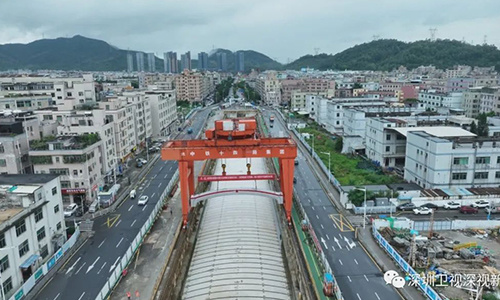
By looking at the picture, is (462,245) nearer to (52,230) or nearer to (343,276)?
(343,276)

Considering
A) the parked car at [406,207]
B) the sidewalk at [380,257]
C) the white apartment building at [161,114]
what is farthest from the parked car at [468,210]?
the white apartment building at [161,114]

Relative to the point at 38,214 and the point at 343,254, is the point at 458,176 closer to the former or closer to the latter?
the point at 343,254

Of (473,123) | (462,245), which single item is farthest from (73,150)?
(473,123)

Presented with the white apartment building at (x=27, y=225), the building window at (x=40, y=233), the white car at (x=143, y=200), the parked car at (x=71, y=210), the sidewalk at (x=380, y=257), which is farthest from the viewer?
the white car at (x=143, y=200)

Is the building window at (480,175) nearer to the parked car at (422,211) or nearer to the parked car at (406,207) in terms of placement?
the parked car at (422,211)

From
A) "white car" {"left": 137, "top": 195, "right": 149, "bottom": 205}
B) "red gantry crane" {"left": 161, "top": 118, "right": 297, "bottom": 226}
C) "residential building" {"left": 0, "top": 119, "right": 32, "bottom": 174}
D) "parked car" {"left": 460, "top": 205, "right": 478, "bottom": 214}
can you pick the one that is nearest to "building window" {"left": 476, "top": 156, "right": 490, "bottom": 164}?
"parked car" {"left": 460, "top": 205, "right": 478, "bottom": 214}

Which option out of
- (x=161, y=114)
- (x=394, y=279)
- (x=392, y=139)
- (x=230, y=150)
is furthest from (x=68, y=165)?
(x=392, y=139)

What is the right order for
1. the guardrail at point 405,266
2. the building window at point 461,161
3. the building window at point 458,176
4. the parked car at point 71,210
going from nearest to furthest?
Result: 1. the guardrail at point 405,266
2. the parked car at point 71,210
3. the building window at point 461,161
4. the building window at point 458,176

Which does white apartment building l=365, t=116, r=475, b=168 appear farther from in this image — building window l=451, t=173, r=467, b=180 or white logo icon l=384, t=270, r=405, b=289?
white logo icon l=384, t=270, r=405, b=289
